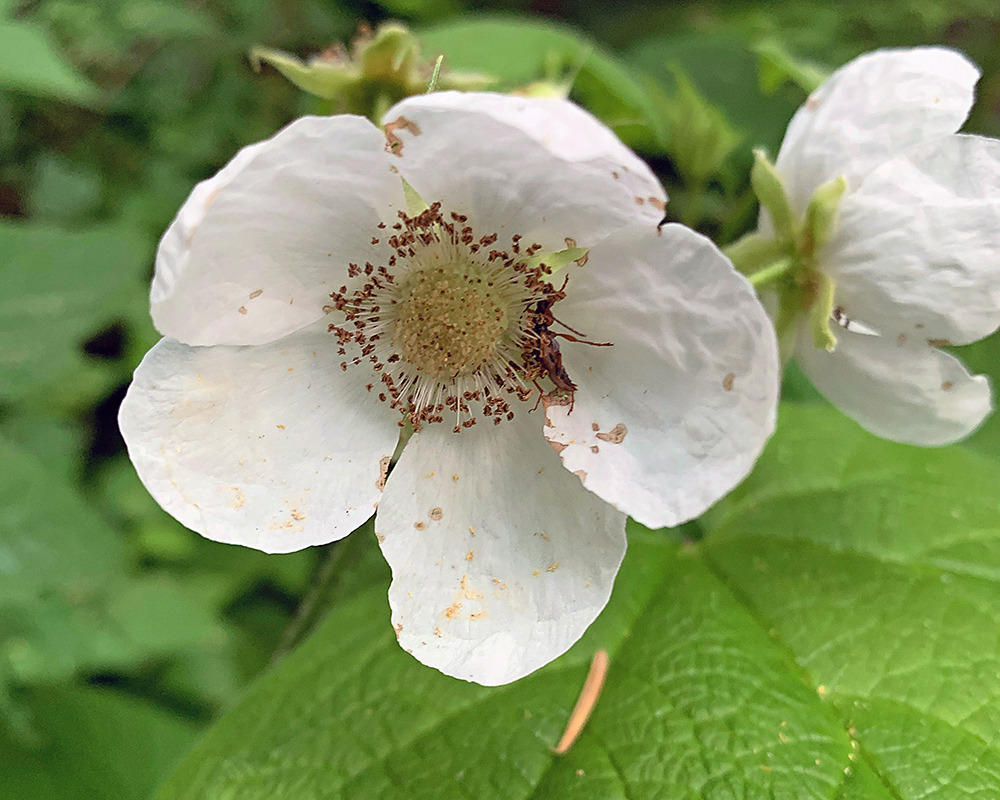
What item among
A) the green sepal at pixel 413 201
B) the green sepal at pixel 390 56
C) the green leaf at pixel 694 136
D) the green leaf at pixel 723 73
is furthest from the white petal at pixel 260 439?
the green leaf at pixel 723 73

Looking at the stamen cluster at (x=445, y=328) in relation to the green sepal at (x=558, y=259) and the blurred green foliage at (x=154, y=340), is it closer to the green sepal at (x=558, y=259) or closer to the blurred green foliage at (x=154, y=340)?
the green sepal at (x=558, y=259)

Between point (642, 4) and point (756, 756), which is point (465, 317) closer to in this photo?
point (756, 756)

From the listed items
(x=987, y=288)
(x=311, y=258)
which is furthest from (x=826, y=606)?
(x=311, y=258)

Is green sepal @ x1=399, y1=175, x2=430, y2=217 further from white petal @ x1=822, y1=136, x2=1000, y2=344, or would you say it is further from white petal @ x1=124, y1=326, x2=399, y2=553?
white petal @ x1=822, y1=136, x2=1000, y2=344

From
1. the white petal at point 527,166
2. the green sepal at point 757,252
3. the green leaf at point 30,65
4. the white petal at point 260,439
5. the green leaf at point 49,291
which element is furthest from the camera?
the green leaf at point 49,291

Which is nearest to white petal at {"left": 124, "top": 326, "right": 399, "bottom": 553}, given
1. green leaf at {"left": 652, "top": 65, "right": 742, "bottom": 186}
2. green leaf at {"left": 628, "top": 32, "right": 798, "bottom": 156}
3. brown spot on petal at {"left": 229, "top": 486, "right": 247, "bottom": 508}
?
brown spot on petal at {"left": 229, "top": 486, "right": 247, "bottom": 508}
